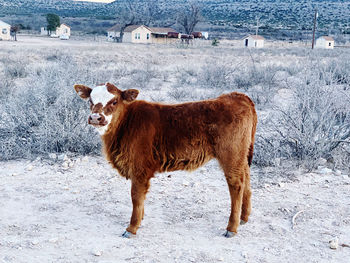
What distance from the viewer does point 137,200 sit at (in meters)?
4.39

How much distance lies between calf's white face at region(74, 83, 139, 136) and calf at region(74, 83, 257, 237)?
0.4 inches

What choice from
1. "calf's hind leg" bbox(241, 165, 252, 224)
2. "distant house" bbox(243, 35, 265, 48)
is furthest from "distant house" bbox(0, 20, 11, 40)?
A: "calf's hind leg" bbox(241, 165, 252, 224)

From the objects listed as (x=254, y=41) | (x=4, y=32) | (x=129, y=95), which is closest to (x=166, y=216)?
(x=129, y=95)

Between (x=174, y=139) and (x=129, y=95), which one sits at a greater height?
(x=129, y=95)

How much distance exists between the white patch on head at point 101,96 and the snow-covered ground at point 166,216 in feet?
4.71

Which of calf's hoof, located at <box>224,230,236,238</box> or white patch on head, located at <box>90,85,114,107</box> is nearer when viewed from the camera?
white patch on head, located at <box>90,85,114,107</box>

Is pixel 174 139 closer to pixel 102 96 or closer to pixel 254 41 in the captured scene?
pixel 102 96

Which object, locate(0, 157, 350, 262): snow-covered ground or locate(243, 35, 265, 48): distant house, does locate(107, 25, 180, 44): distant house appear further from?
locate(0, 157, 350, 262): snow-covered ground

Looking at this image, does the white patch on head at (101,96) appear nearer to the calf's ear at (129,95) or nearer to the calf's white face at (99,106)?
the calf's white face at (99,106)

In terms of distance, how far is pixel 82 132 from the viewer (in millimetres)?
7047

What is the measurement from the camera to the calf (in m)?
4.30

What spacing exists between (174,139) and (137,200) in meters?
0.75

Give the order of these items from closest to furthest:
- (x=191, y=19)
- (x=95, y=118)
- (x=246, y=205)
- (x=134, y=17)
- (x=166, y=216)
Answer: (x=95, y=118)
(x=246, y=205)
(x=166, y=216)
(x=191, y=19)
(x=134, y=17)

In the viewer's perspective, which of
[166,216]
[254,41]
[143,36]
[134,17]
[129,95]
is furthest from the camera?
[134,17]
